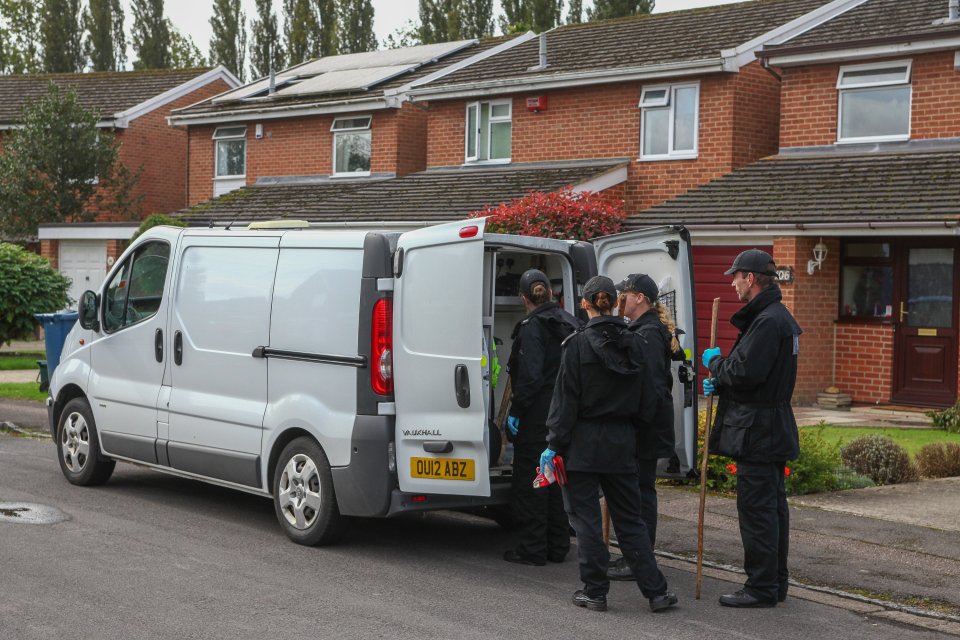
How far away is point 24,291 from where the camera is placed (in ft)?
75.4

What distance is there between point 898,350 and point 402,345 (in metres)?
12.8

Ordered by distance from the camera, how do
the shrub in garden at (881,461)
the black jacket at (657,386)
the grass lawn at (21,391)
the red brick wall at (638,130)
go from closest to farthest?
the black jacket at (657,386)
the shrub in garden at (881,461)
the grass lawn at (21,391)
the red brick wall at (638,130)

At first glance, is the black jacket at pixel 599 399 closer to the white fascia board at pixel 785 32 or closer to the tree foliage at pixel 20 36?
the white fascia board at pixel 785 32

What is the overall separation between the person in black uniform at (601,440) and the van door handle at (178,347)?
144 inches

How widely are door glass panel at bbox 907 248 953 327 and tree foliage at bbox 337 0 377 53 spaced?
3421 centimetres

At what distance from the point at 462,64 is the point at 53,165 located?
11.4 m

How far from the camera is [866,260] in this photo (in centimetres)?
1938

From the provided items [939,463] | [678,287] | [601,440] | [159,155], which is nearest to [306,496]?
[601,440]

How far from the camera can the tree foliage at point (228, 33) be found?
51.8 metres

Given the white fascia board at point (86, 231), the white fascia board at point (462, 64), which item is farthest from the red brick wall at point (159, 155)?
the white fascia board at point (462, 64)

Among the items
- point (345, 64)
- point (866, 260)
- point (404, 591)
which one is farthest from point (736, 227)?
point (345, 64)

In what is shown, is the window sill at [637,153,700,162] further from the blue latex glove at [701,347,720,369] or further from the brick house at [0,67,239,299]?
the blue latex glove at [701,347,720,369]

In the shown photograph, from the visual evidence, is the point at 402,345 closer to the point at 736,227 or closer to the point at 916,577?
the point at 916,577

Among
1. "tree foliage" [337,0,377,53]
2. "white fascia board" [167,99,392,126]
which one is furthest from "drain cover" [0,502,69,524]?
"tree foliage" [337,0,377,53]
